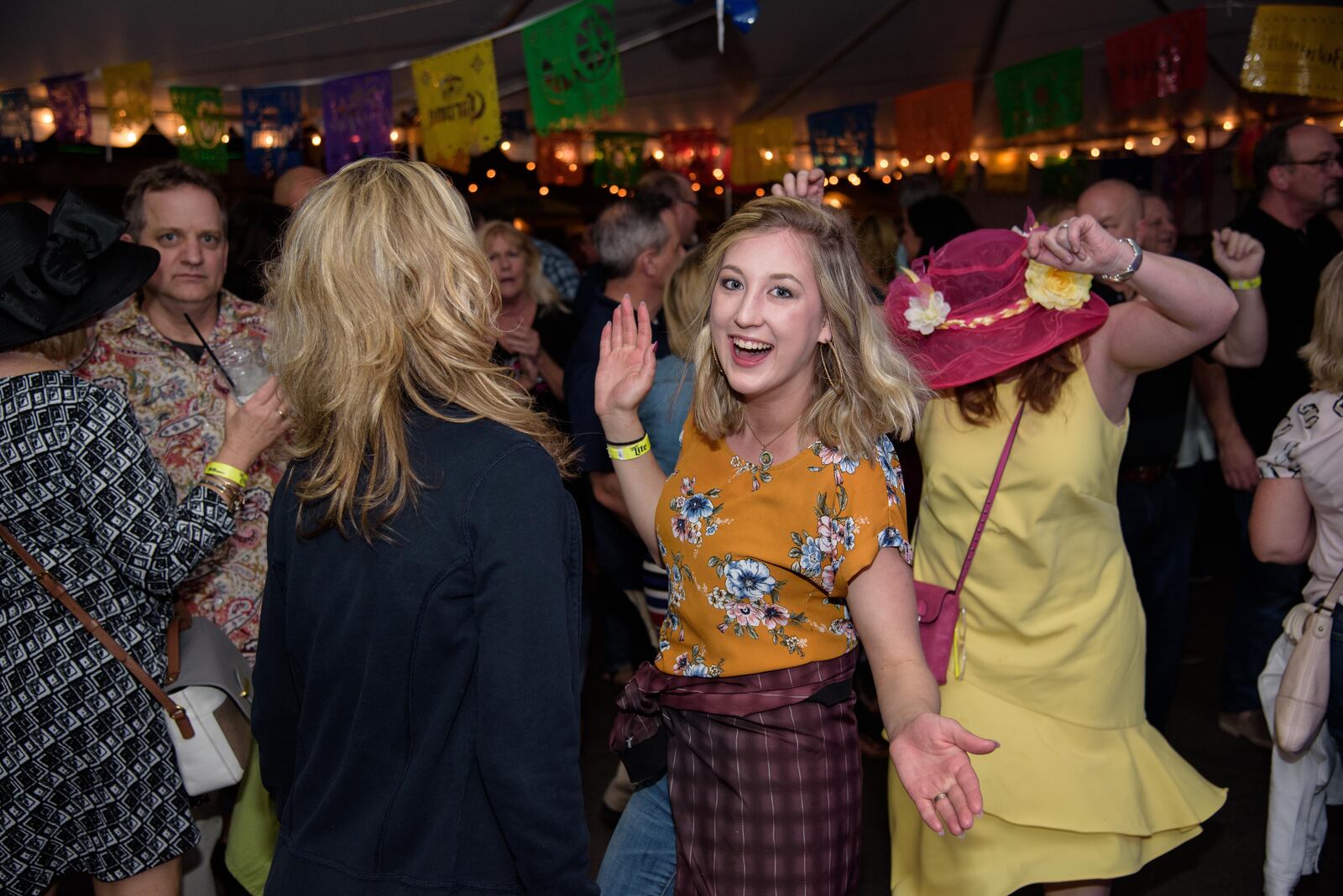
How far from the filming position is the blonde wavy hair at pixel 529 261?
471 cm

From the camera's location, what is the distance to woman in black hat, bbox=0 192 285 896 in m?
2.03

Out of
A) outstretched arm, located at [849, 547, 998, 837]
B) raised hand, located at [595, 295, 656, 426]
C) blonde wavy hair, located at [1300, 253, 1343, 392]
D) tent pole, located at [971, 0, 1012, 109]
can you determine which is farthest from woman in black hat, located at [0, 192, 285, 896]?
tent pole, located at [971, 0, 1012, 109]

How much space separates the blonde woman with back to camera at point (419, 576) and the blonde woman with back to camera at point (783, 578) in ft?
1.51

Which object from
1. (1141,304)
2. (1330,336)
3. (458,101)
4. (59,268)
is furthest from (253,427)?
(458,101)

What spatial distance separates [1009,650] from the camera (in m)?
2.39

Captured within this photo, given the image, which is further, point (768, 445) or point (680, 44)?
point (680, 44)

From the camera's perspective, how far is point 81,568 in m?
2.13

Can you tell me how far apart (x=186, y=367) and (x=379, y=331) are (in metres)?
1.47

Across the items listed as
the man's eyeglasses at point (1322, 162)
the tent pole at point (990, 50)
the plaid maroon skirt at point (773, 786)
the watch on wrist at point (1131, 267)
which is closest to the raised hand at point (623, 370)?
the plaid maroon skirt at point (773, 786)

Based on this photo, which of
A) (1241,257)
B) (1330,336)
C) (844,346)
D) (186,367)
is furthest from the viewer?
(1241,257)

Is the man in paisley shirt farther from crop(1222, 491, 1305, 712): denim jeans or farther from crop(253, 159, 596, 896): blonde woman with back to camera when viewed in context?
crop(1222, 491, 1305, 712): denim jeans

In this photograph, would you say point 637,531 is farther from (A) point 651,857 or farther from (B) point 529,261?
(B) point 529,261

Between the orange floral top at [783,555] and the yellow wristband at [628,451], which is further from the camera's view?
the yellow wristband at [628,451]

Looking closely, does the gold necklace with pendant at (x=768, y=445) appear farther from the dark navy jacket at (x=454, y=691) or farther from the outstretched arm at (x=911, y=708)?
the dark navy jacket at (x=454, y=691)
